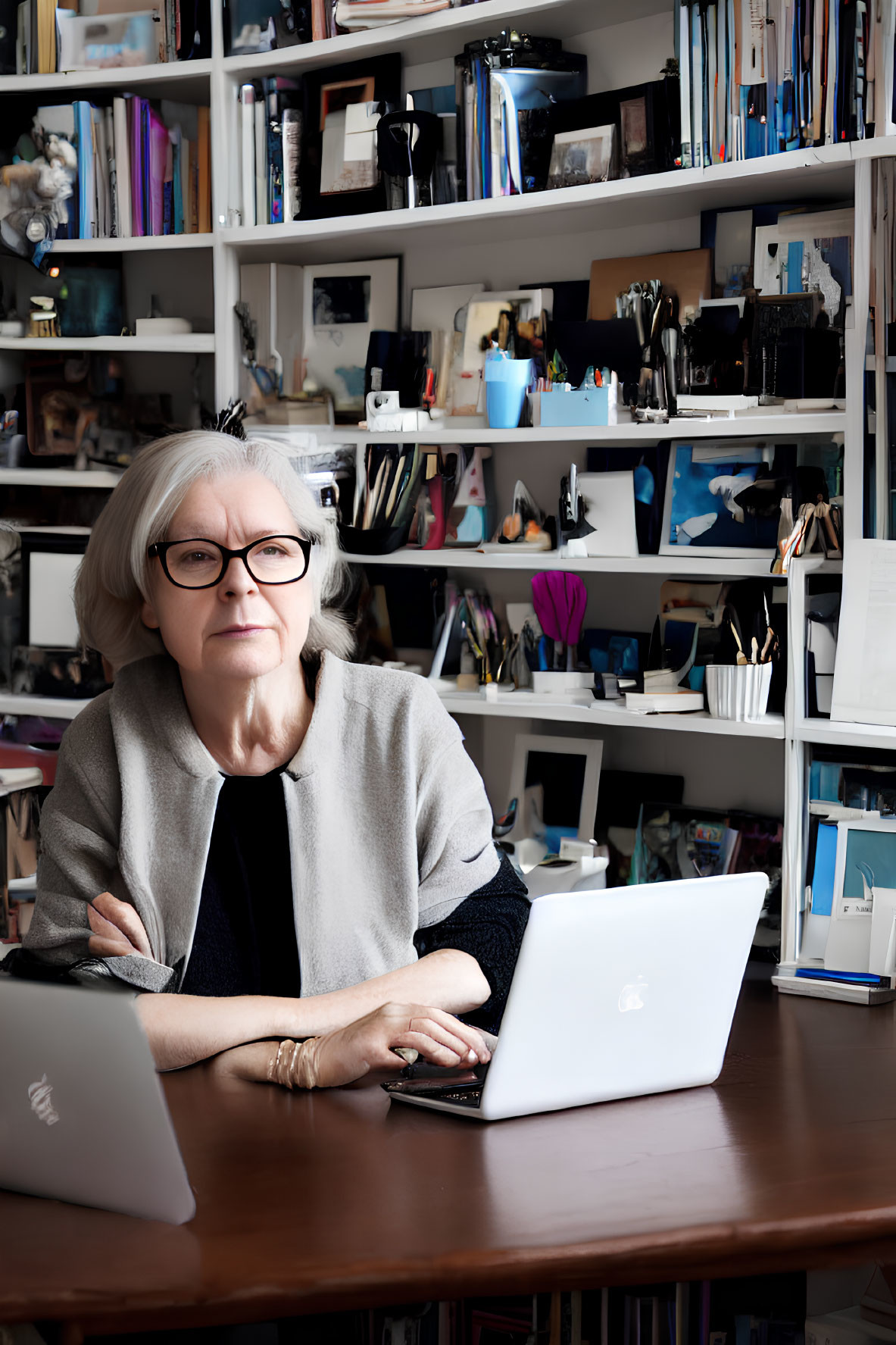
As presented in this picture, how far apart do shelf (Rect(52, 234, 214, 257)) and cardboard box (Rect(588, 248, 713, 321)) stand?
0.98 metres

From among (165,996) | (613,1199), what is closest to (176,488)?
(165,996)

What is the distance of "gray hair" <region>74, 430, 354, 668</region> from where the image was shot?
5.76ft

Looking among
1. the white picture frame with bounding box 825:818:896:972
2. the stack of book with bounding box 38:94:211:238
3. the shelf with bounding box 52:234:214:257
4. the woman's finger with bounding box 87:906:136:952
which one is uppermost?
the stack of book with bounding box 38:94:211:238

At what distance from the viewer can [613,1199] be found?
107 cm

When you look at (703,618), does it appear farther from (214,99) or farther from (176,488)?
(214,99)

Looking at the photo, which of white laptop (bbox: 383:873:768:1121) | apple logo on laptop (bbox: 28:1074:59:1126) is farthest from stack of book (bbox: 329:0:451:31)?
apple logo on laptop (bbox: 28:1074:59:1126)

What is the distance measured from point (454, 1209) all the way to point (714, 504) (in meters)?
1.94

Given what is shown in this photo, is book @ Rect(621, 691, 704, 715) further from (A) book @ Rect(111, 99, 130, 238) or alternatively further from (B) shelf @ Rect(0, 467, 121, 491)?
(A) book @ Rect(111, 99, 130, 238)

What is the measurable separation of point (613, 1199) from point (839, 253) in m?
2.04

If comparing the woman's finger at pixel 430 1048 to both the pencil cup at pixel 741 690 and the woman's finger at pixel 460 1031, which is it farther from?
the pencil cup at pixel 741 690

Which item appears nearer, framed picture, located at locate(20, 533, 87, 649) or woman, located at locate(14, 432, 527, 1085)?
woman, located at locate(14, 432, 527, 1085)

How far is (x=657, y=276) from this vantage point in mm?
2812

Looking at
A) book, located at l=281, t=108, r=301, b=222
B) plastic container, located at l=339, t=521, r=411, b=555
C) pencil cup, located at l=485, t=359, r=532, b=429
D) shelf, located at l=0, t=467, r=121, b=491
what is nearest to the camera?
pencil cup, located at l=485, t=359, r=532, b=429

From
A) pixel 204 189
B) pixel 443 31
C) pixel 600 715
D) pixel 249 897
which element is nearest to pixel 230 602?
pixel 249 897
